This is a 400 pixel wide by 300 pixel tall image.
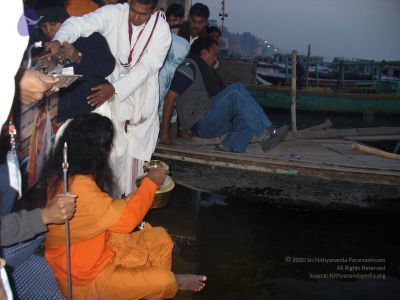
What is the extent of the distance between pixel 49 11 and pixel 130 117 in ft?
3.27

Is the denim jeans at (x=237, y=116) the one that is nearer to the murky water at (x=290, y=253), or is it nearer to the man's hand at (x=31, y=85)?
the murky water at (x=290, y=253)

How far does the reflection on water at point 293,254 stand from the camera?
4.05 m

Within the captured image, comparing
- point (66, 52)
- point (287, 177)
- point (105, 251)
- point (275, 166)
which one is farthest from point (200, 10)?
point (105, 251)

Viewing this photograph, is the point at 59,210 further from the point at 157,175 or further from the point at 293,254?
the point at 293,254

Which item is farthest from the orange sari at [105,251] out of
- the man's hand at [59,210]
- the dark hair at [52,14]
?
the dark hair at [52,14]

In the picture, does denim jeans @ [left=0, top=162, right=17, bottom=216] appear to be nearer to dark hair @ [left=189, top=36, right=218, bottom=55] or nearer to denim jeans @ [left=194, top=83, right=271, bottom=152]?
denim jeans @ [left=194, top=83, right=271, bottom=152]

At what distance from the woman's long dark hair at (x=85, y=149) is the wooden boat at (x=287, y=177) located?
220cm

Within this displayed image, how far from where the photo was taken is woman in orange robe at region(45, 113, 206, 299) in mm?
2020

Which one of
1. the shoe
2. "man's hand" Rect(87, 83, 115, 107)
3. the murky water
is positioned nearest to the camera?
"man's hand" Rect(87, 83, 115, 107)

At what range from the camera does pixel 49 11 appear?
103 inches

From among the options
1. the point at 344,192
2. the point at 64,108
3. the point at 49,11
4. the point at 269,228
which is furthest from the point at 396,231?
the point at 49,11

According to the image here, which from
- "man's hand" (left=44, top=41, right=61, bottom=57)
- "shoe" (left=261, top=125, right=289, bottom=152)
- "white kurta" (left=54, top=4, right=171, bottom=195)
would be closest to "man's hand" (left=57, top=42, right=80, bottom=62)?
"man's hand" (left=44, top=41, right=61, bottom=57)

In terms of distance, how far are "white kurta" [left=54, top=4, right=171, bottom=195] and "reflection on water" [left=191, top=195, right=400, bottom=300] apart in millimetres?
1535

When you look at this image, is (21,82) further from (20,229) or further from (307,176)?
(307,176)
